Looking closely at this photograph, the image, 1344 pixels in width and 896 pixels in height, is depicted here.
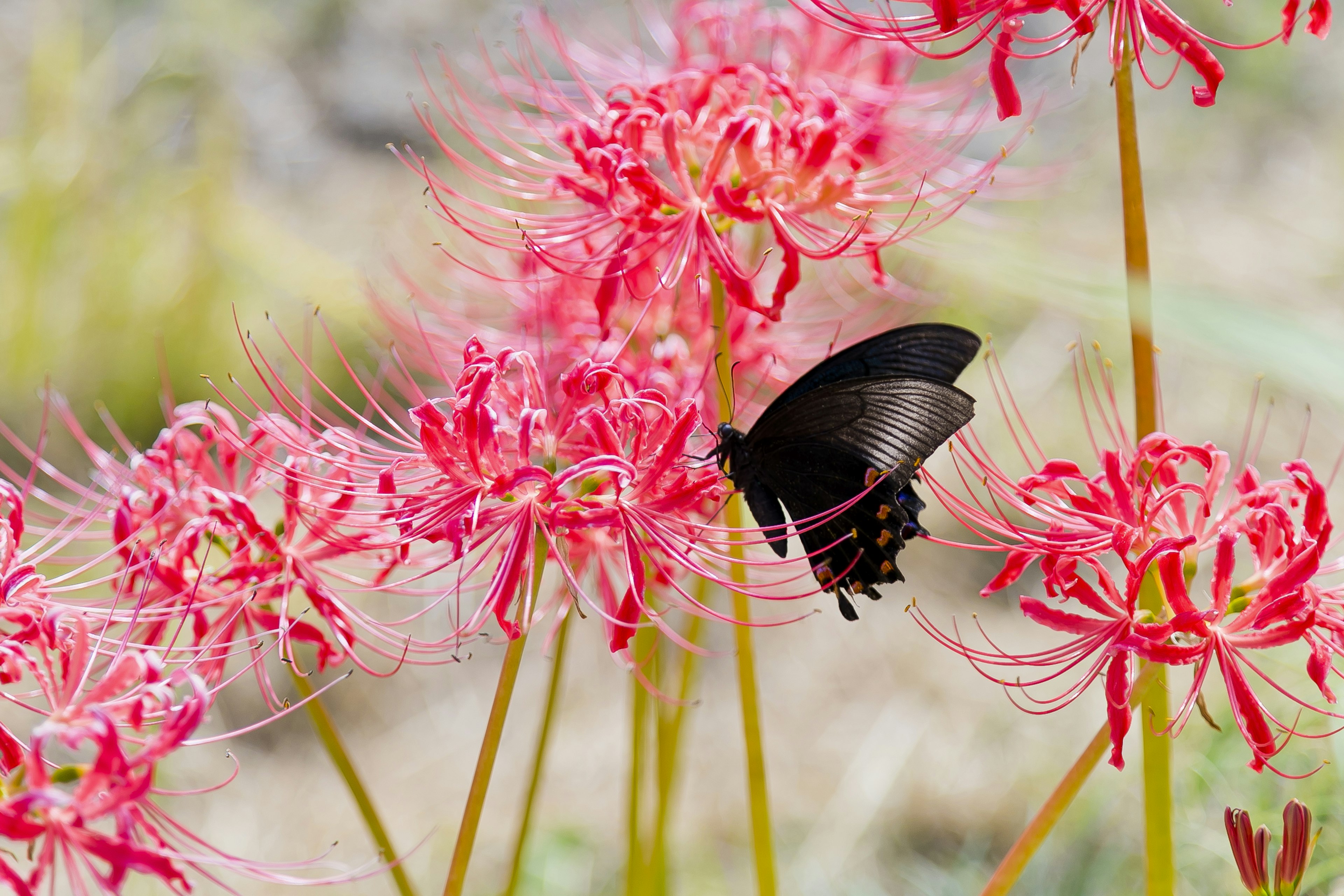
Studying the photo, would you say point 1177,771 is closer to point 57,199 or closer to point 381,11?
point 57,199

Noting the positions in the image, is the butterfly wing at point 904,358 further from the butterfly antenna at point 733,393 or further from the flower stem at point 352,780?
the flower stem at point 352,780

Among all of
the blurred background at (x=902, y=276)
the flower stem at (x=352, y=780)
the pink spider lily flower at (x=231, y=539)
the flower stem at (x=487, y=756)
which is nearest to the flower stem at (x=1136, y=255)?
the blurred background at (x=902, y=276)

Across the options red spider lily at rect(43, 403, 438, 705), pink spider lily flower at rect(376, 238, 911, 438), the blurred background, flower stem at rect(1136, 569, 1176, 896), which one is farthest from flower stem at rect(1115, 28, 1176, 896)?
red spider lily at rect(43, 403, 438, 705)

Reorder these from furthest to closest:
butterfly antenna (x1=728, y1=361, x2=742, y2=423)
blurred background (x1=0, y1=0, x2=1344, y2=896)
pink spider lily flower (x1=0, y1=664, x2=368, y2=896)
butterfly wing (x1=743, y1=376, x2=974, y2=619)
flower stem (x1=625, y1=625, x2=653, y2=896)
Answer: blurred background (x1=0, y1=0, x2=1344, y2=896) → flower stem (x1=625, y1=625, x2=653, y2=896) → butterfly antenna (x1=728, y1=361, x2=742, y2=423) → butterfly wing (x1=743, y1=376, x2=974, y2=619) → pink spider lily flower (x1=0, y1=664, x2=368, y2=896)

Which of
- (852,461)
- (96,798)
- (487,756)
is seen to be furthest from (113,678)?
(852,461)

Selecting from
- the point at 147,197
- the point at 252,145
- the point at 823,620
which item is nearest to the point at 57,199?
the point at 147,197

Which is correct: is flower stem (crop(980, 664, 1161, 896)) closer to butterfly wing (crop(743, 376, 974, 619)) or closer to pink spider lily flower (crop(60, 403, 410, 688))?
butterfly wing (crop(743, 376, 974, 619))
